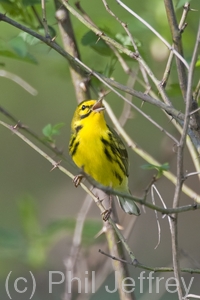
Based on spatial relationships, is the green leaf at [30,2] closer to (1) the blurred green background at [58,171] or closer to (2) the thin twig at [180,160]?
(1) the blurred green background at [58,171]

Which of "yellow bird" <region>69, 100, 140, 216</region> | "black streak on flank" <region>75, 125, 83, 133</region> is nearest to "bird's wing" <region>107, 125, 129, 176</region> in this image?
"yellow bird" <region>69, 100, 140, 216</region>

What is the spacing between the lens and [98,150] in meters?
4.14

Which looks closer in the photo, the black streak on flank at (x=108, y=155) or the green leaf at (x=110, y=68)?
the green leaf at (x=110, y=68)

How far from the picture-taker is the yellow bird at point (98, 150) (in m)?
4.10

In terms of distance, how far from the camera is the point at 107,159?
416 centimetres

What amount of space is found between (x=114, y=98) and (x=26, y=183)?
135cm

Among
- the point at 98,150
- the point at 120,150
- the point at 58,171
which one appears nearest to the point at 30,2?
the point at 98,150

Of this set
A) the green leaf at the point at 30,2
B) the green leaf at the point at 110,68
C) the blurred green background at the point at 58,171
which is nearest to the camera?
the green leaf at the point at 30,2

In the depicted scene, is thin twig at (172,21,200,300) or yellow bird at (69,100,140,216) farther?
yellow bird at (69,100,140,216)

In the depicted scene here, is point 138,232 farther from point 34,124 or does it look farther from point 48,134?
point 48,134

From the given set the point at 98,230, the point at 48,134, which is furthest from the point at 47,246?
the point at 48,134

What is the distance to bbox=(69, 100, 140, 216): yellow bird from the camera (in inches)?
161

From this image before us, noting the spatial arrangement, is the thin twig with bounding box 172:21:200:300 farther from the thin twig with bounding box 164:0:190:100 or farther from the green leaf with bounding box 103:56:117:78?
the green leaf with bounding box 103:56:117:78

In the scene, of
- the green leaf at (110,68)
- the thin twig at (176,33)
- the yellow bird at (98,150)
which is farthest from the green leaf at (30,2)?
the yellow bird at (98,150)
